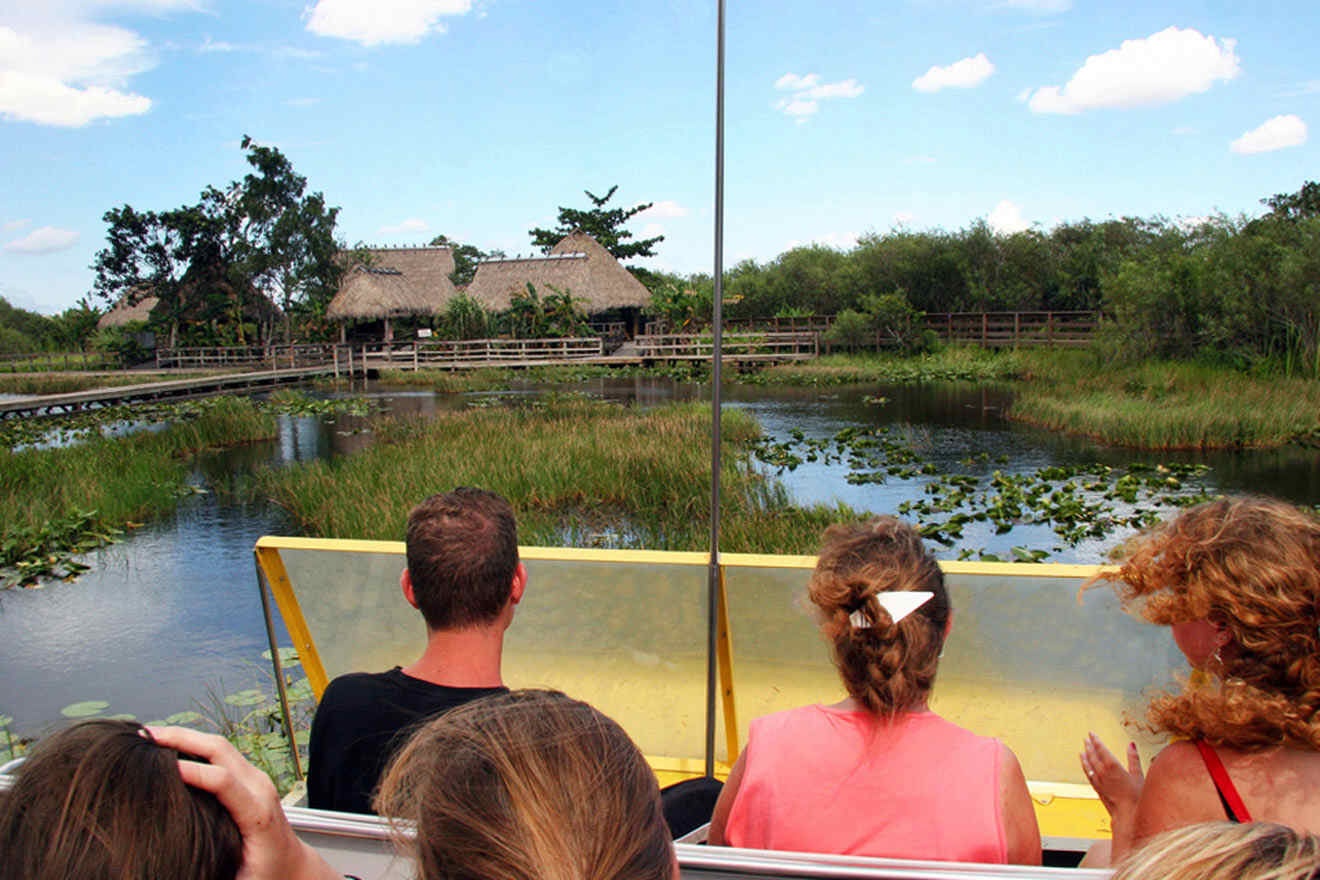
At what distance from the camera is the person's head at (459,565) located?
1646 millimetres

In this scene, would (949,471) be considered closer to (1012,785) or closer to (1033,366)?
(1012,785)

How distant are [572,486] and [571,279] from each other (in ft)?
84.0

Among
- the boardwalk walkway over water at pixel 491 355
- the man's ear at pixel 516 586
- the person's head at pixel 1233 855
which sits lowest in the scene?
the man's ear at pixel 516 586

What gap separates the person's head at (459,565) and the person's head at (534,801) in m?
0.92

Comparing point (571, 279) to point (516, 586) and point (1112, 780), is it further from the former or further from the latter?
point (1112, 780)

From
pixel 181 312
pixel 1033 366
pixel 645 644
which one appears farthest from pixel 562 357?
pixel 645 644

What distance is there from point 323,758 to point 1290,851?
1.36 m

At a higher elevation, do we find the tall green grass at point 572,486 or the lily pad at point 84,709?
the tall green grass at point 572,486

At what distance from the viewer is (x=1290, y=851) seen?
25.7 inches

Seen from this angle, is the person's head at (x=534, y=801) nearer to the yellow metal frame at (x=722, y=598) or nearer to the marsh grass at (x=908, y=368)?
the yellow metal frame at (x=722, y=598)

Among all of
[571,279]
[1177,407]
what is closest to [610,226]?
[571,279]

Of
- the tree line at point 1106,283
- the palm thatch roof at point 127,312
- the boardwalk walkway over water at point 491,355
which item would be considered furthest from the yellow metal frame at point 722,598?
the palm thatch roof at point 127,312

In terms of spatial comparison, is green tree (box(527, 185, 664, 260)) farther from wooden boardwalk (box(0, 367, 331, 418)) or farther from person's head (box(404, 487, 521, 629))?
person's head (box(404, 487, 521, 629))

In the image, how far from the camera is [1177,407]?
38.9ft
